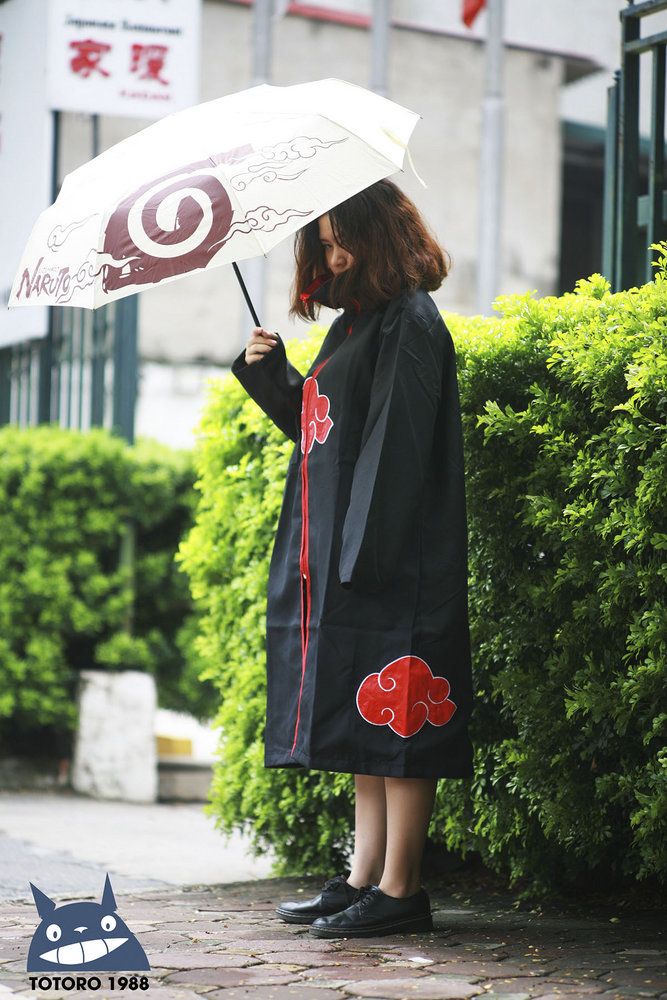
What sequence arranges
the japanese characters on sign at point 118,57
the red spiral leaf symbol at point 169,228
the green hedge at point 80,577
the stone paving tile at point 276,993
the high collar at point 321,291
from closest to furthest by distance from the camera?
the stone paving tile at point 276,993
the red spiral leaf symbol at point 169,228
the high collar at point 321,291
the green hedge at point 80,577
the japanese characters on sign at point 118,57

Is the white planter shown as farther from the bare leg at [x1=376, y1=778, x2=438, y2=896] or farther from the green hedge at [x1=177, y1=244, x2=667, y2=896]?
the bare leg at [x1=376, y1=778, x2=438, y2=896]

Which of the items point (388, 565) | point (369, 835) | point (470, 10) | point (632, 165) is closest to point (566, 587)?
point (388, 565)

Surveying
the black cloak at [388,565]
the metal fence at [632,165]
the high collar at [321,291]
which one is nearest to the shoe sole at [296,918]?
the black cloak at [388,565]

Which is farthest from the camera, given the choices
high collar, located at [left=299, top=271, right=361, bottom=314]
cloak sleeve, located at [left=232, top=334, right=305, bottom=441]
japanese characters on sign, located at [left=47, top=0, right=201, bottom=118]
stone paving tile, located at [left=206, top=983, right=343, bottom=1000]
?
japanese characters on sign, located at [left=47, top=0, right=201, bottom=118]

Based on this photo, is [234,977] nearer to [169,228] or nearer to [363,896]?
[363,896]

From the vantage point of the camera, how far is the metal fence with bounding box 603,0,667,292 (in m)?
4.39

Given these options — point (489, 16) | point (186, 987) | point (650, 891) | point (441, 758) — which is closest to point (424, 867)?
point (650, 891)

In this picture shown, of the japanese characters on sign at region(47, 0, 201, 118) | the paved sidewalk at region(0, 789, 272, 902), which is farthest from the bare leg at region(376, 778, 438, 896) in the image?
the japanese characters on sign at region(47, 0, 201, 118)

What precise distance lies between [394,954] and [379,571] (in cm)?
92

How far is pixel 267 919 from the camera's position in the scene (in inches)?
151

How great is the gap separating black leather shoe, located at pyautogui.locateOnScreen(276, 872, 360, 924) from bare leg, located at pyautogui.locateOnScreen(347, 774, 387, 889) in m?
0.03

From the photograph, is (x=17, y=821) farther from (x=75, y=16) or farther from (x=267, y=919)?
(x=75, y=16)

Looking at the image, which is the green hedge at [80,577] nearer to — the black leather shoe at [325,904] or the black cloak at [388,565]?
the black leather shoe at [325,904]

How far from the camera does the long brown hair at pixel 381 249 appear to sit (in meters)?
Answer: 3.62
